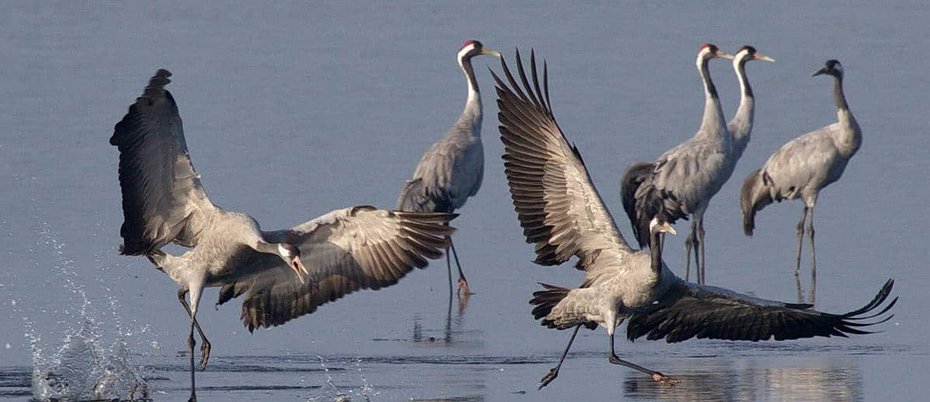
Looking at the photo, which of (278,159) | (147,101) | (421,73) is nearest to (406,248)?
(147,101)

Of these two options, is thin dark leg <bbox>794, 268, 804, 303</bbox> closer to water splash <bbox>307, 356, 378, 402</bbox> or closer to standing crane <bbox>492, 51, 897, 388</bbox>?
standing crane <bbox>492, 51, 897, 388</bbox>

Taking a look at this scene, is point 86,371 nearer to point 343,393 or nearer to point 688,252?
point 343,393

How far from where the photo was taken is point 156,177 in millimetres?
10688

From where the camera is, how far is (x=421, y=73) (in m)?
23.8

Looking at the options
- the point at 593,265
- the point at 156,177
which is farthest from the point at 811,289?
the point at 156,177

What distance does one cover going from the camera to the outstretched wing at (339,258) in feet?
35.4

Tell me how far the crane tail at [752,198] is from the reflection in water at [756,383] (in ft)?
15.3

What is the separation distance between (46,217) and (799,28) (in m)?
13.9

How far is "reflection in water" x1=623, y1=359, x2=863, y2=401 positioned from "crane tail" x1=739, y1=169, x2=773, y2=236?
4671 millimetres

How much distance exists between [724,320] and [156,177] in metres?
3.20

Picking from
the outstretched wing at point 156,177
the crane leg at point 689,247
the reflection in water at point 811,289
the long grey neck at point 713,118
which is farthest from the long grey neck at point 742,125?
the outstretched wing at point 156,177

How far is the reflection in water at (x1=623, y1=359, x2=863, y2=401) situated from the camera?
33.1ft

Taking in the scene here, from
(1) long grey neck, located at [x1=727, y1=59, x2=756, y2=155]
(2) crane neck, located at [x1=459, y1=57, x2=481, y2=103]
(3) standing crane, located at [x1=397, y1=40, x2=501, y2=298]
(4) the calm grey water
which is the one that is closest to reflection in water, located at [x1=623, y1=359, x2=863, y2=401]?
(4) the calm grey water

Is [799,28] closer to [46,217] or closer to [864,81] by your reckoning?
[864,81]
